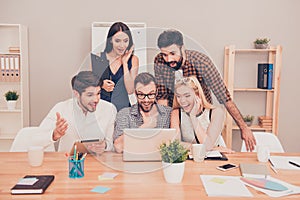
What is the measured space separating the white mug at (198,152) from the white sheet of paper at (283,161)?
39 cm

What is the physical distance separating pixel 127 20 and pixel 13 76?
4.22ft

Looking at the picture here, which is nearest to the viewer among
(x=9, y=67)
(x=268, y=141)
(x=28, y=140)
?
(x=28, y=140)

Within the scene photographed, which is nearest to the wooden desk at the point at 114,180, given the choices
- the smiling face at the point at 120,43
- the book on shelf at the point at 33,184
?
the book on shelf at the point at 33,184

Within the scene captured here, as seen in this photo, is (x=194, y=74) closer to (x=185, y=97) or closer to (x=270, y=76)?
(x=185, y=97)

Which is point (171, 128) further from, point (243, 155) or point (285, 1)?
point (285, 1)

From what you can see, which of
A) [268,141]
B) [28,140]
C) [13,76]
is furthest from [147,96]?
[13,76]

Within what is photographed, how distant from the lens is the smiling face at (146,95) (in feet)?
5.53

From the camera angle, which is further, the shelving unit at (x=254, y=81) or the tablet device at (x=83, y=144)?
the shelving unit at (x=254, y=81)

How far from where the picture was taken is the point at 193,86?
1804 millimetres

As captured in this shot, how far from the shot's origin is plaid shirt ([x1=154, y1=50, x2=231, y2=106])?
1.70 meters

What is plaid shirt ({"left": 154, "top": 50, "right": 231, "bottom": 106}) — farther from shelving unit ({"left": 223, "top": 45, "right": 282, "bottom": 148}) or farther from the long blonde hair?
shelving unit ({"left": 223, "top": 45, "right": 282, "bottom": 148})

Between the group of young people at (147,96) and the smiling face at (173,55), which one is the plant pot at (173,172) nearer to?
the group of young people at (147,96)

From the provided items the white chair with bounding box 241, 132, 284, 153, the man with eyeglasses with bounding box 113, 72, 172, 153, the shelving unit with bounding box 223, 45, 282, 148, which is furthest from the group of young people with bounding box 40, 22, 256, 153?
the shelving unit with bounding box 223, 45, 282, 148

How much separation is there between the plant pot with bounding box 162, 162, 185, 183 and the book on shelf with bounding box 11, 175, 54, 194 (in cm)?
52
